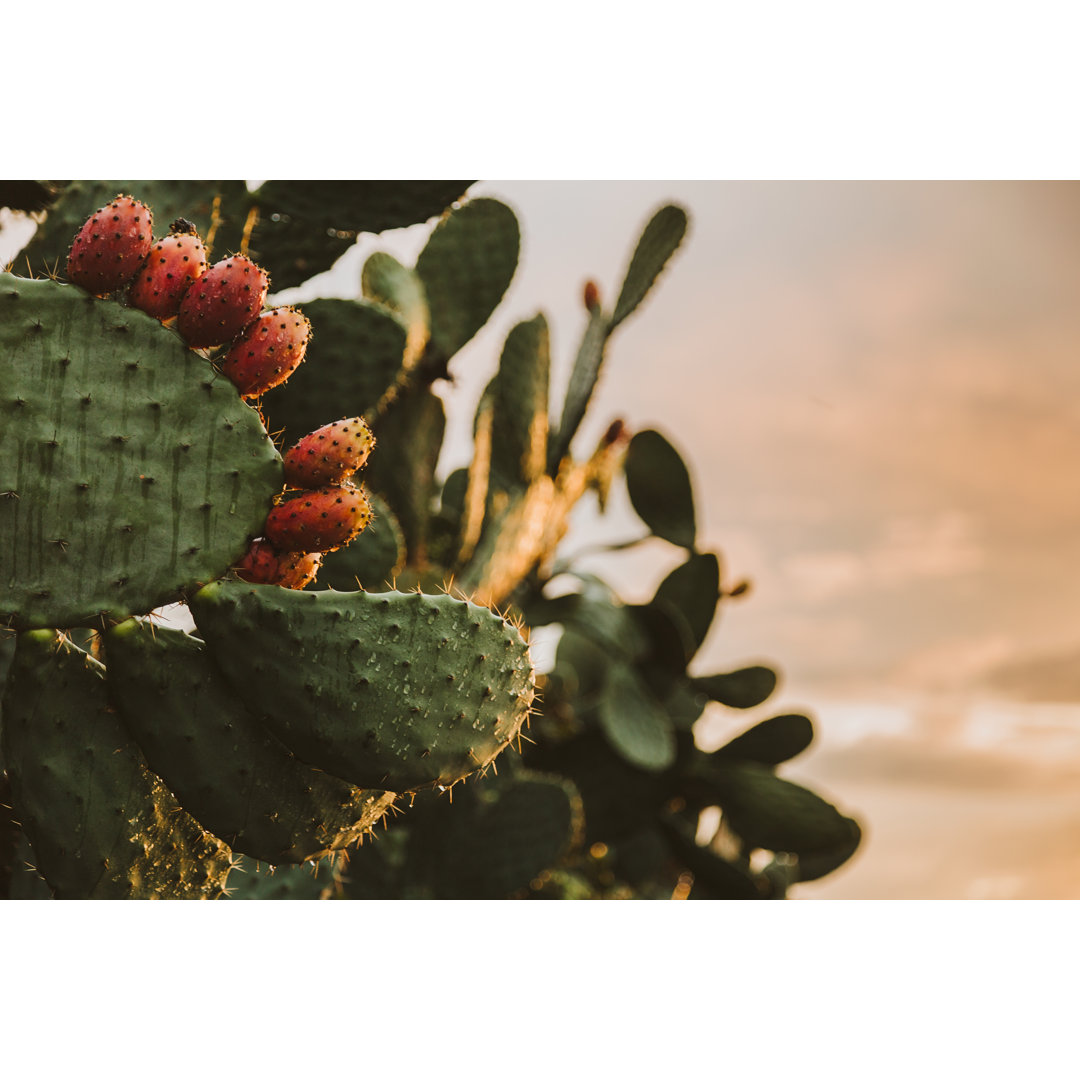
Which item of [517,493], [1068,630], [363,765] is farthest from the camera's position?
[1068,630]

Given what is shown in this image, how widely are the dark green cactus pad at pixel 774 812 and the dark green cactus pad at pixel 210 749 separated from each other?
1743 mm

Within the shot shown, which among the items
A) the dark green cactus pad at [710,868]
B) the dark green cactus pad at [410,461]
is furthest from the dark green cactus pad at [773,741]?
the dark green cactus pad at [410,461]

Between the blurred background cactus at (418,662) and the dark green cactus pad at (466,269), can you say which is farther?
the dark green cactus pad at (466,269)

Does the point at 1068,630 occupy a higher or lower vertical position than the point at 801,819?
higher

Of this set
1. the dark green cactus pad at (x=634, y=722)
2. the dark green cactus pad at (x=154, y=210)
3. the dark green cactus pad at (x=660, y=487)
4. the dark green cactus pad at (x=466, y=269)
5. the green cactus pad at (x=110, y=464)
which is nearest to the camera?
the green cactus pad at (x=110, y=464)

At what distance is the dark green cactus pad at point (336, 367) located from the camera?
1.36 m

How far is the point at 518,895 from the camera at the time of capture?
2.03 metres

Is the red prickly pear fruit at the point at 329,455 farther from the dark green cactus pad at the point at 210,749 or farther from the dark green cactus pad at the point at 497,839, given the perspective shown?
the dark green cactus pad at the point at 497,839

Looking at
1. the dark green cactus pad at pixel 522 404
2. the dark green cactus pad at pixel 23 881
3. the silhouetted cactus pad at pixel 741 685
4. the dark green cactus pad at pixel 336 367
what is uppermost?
the dark green cactus pad at pixel 522 404
